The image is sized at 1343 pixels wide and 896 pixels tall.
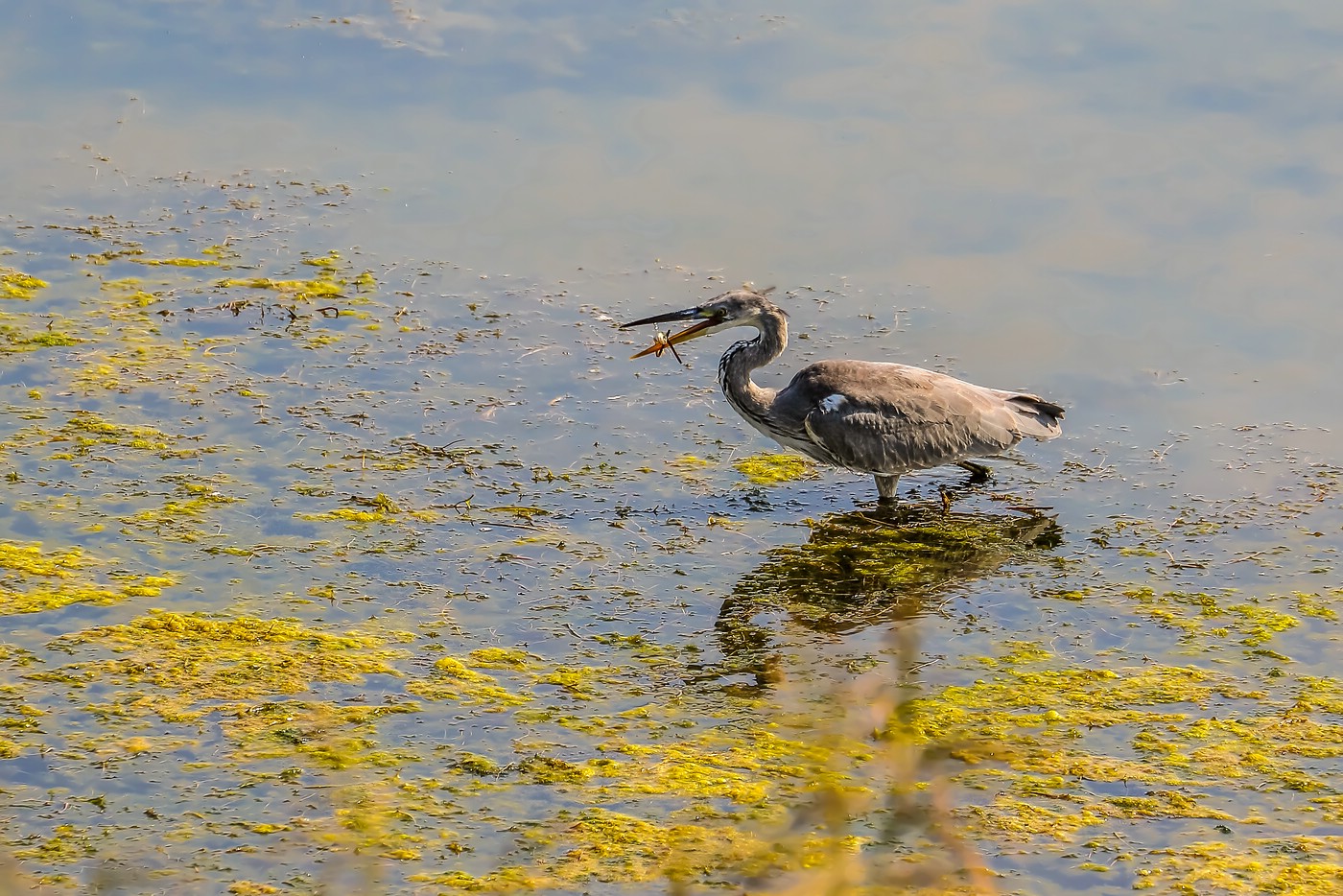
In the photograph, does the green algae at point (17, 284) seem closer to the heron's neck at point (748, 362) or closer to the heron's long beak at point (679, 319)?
the heron's long beak at point (679, 319)

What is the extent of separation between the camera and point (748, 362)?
29.9 feet

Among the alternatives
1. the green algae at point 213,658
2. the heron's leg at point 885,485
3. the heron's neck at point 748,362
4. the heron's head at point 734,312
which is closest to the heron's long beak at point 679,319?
the heron's head at point 734,312

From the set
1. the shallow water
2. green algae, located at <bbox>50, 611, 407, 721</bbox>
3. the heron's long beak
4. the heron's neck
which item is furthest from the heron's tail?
green algae, located at <bbox>50, 611, 407, 721</bbox>

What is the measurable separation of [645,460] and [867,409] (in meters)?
1.31

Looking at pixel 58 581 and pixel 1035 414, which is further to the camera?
pixel 1035 414

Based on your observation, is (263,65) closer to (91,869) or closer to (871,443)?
(871,443)

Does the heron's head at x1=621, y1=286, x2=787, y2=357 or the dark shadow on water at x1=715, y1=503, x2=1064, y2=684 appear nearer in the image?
the dark shadow on water at x1=715, y1=503, x2=1064, y2=684

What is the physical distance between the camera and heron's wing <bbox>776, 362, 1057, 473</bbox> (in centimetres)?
866

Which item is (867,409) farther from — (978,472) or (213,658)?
(213,658)

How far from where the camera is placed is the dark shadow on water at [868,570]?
25.2 ft

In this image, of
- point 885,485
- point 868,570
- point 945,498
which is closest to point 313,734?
point 868,570

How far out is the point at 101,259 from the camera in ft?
36.1

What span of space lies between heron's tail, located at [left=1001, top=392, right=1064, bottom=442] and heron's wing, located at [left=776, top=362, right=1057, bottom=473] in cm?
2

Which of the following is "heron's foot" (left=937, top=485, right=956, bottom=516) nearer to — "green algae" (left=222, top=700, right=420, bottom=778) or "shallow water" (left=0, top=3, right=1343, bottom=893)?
"shallow water" (left=0, top=3, right=1343, bottom=893)
